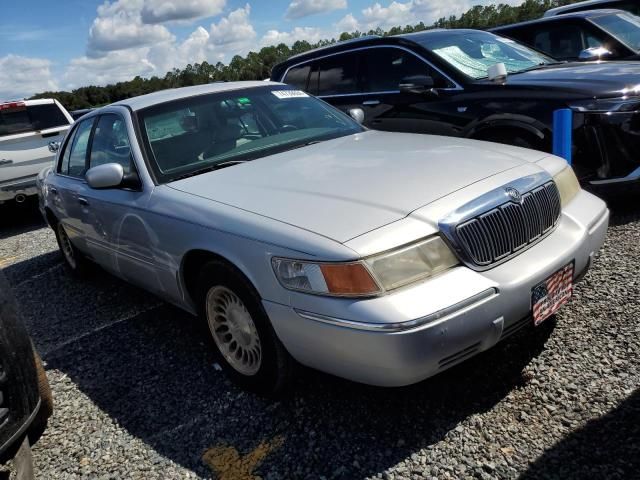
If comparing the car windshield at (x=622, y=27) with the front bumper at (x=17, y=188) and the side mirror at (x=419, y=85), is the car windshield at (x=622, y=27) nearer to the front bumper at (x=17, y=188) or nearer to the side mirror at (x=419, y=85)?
the side mirror at (x=419, y=85)

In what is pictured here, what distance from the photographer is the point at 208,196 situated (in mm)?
3008

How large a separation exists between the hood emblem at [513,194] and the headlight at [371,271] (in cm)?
46

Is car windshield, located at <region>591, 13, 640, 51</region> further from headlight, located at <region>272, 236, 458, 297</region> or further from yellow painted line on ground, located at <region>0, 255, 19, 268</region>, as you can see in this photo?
yellow painted line on ground, located at <region>0, 255, 19, 268</region>

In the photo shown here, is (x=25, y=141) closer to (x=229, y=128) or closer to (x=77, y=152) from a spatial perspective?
(x=77, y=152)

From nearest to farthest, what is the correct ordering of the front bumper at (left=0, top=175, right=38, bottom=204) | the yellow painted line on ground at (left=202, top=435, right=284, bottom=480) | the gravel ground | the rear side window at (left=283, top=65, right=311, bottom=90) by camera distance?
1. the gravel ground
2. the yellow painted line on ground at (left=202, top=435, right=284, bottom=480)
3. the rear side window at (left=283, top=65, right=311, bottom=90)
4. the front bumper at (left=0, top=175, right=38, bottom=204)

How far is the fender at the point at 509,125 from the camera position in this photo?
183 inches

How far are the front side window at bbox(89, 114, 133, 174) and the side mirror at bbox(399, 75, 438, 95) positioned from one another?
2651 mm

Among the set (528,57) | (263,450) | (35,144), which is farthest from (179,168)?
(35,144)

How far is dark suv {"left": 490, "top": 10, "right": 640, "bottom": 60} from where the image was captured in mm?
6848

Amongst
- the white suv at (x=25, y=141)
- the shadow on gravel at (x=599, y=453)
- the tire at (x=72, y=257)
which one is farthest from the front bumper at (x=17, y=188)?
the shadow on gravel at (x=599, y=453)

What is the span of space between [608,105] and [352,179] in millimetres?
2700

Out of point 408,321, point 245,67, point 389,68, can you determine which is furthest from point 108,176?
point 245,67

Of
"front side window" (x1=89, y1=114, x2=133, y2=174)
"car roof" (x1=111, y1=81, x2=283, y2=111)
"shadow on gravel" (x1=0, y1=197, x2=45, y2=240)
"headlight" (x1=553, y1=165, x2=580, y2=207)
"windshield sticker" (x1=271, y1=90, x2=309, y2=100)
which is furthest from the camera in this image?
"shadow on gravel" (x1=0, y1=197, x2=45, y2=240)

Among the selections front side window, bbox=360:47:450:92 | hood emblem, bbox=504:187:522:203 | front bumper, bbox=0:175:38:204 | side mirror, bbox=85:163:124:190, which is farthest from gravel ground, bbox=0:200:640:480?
front bumper, bbox=0:175:38:204
